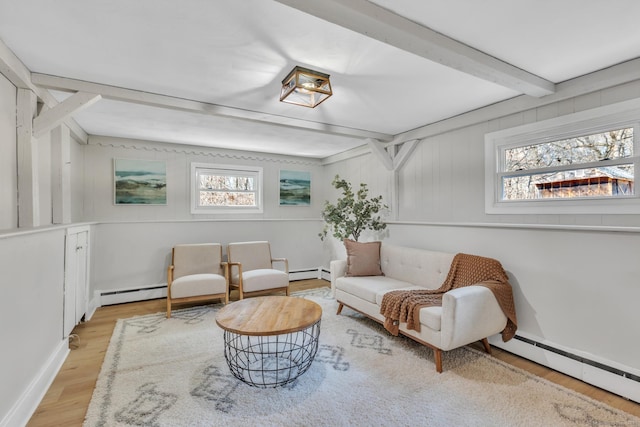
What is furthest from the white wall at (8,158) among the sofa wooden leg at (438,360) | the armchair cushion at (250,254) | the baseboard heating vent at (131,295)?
the sofa wooden leg at (438,360)

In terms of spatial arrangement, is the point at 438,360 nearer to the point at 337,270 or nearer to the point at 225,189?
the point at 337,270

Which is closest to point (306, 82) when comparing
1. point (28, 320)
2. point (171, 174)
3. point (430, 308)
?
point (430, 308)

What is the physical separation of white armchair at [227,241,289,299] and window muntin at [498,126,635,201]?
9.43 feet

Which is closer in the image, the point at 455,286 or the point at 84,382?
the point at 84,382

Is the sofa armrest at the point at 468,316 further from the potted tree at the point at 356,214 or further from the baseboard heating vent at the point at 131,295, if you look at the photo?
the baseboard heating vent at the point at 131,295

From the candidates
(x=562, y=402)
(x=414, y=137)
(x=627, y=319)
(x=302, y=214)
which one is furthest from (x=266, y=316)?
(x=302, y=214)

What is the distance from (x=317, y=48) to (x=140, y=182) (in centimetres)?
359

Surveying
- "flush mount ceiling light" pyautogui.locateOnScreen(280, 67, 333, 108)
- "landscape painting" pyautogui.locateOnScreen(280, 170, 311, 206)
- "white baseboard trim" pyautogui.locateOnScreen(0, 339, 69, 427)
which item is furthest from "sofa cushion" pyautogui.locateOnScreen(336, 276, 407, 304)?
"white baseboard trim" pyautogui.locateOnScreen(0, 339, 69, 427)

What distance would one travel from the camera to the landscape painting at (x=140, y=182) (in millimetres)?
4242

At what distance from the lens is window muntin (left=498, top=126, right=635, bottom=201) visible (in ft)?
7.40

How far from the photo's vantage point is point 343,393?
2057 millimetres

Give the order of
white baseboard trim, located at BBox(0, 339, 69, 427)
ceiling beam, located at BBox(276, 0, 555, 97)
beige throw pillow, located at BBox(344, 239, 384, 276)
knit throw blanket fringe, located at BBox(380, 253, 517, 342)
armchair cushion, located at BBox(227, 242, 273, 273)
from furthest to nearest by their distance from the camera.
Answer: armchair cushion, located at BBox(227, 242, 273, 273) → beige throw pillow, located at BBox(344, 239, 384, 276) → knit throw blanket fringe, located at BBox(380, 253, 517, 342) → white baseboard trim, located at BBox(0, 339, 69, 427) → ceiling beam, located at BBox(276, 0, 555, 97)

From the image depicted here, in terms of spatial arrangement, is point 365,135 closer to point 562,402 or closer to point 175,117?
point 175,117

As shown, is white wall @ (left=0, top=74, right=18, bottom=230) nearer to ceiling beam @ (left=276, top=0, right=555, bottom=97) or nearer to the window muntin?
ceiling beam @ (left=276, top=0, right=555, bottom=97)
